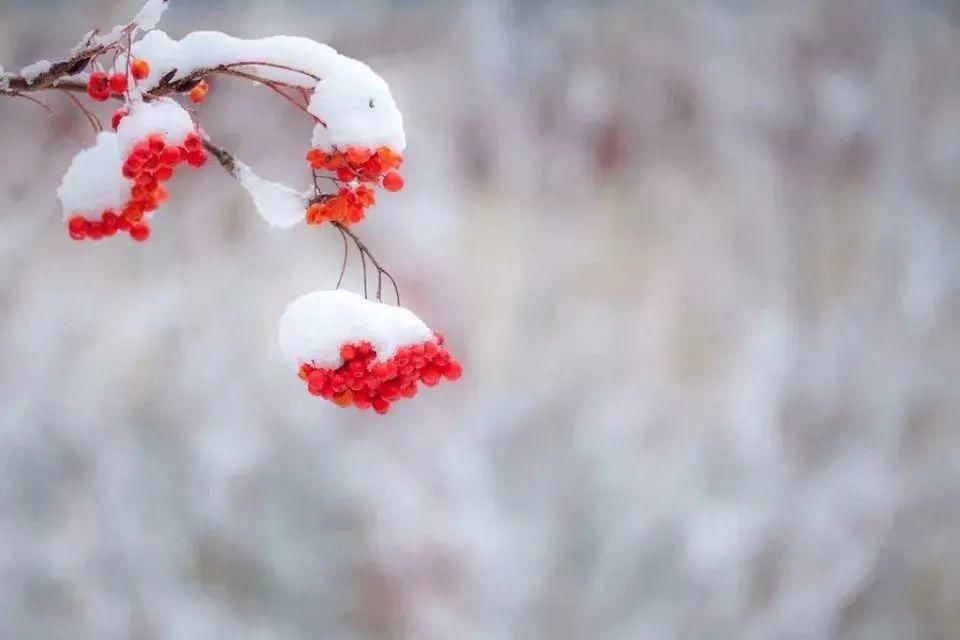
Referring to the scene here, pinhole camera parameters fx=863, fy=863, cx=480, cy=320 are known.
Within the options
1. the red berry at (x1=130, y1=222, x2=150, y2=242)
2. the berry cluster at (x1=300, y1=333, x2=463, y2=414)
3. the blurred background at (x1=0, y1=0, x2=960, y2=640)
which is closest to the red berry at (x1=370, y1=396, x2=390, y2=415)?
the berry cluster at (x1=300, y1=333, x2=463, y2=414)

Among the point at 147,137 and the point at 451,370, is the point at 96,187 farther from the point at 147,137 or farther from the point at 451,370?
the point at 451,370

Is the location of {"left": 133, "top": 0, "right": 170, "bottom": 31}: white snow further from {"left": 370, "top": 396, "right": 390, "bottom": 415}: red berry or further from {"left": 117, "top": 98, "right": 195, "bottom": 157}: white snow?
{"left": 370, "top": 396, "right": 390, "bottom": 415}: red berry

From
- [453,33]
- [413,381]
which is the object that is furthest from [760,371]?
[413,381]

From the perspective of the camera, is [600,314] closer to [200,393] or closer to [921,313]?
[921,313]

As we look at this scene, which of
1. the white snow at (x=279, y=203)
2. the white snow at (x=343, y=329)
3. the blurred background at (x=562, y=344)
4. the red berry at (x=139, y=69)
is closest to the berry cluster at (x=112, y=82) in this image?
the red berry at (x=139, y=69)

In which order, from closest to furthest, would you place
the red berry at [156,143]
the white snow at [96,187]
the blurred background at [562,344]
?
the red berry at [156,143], the white snow at [96,187], the blurred background at [562,344]

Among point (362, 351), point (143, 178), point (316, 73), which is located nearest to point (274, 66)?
point (316, 73)

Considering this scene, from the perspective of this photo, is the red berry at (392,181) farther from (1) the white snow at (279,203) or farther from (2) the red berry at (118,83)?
(2) the red berry at (118,83)
